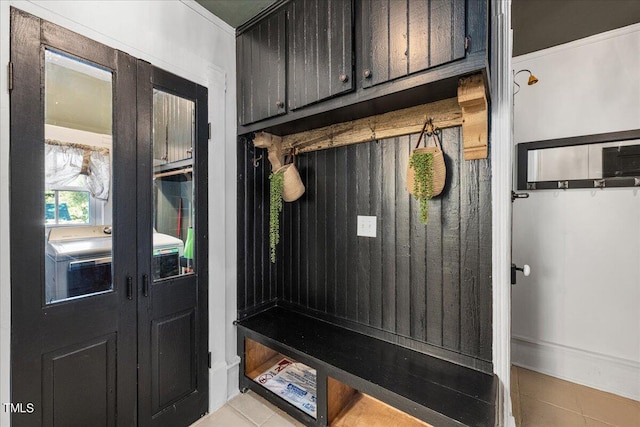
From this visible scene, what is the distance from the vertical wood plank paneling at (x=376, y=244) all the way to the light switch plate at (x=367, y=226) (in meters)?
0.03

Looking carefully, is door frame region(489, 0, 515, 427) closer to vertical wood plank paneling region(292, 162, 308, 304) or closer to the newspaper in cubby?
the newspaper in cubby

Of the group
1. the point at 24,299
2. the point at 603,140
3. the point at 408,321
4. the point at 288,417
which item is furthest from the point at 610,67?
the point at 24,299

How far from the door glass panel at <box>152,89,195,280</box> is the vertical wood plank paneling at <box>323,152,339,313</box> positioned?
2.81ft

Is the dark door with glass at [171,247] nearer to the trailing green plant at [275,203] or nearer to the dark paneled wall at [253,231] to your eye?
the dark paneled wall at [253,231]

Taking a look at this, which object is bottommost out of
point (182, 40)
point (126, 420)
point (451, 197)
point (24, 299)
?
point (126, 420)

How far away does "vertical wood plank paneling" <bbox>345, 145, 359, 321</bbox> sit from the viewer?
5.91ft

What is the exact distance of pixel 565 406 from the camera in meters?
1.84

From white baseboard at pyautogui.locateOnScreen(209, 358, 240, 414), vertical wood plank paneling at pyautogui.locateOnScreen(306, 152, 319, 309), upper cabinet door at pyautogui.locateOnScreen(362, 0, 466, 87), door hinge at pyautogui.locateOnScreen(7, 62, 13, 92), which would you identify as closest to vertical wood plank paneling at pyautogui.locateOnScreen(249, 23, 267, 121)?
vertical wood plank paneling at pyautogui.locateOnScreen(306, 152, 319, 309)

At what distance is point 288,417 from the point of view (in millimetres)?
1756

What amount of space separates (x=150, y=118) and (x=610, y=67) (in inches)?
121

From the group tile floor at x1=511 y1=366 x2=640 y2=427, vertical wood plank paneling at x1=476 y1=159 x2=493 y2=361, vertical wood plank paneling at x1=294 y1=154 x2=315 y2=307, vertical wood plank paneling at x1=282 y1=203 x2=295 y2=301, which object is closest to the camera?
vertical wood plank paneling at x1=476 y1=159 x2=493 y2=361

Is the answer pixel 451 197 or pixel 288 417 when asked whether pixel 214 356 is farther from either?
pixel 451 197

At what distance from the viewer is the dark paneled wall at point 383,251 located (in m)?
1.40

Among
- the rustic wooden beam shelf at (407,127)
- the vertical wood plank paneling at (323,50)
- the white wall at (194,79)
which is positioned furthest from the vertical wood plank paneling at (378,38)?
the white wall at (194,79)
